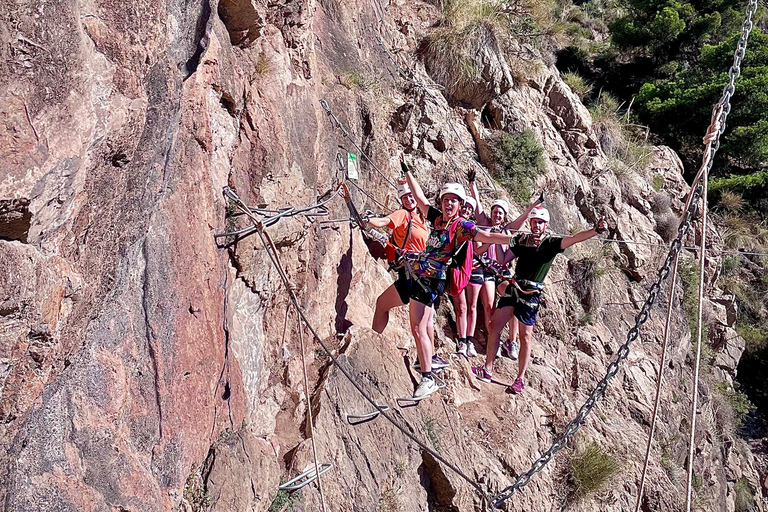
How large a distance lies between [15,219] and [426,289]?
3.52 meters

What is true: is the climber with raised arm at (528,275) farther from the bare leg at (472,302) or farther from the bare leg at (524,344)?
the bare leg at (472,302)

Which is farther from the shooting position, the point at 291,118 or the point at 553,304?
the point at 553,304

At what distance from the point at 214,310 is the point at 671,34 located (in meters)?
18.0

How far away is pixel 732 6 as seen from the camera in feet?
57.1

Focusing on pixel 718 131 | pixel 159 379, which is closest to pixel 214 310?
pixel 159 379

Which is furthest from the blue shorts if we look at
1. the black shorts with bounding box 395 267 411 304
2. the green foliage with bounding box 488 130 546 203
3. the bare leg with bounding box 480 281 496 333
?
the green foliage with bounding box 488 130 546 203

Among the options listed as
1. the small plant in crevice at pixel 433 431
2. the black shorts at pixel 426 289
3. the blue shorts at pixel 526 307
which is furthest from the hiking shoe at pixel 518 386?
the black shorts at pixel 426 289

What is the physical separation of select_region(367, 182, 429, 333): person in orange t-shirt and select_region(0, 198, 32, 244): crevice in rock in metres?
3.24

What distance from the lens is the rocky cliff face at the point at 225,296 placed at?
8.25 feet

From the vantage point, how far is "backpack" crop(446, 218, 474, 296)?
5.38 meters

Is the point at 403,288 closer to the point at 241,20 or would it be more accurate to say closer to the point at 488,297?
the point at 488,297

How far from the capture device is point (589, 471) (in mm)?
6508

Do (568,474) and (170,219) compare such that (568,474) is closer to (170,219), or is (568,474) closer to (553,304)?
(553,304)

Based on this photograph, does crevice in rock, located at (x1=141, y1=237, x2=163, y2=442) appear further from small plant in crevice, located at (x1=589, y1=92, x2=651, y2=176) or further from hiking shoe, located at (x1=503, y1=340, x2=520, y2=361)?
small plant in crevice, located at (x1=589, y1=92, x2=651, y2=176)
